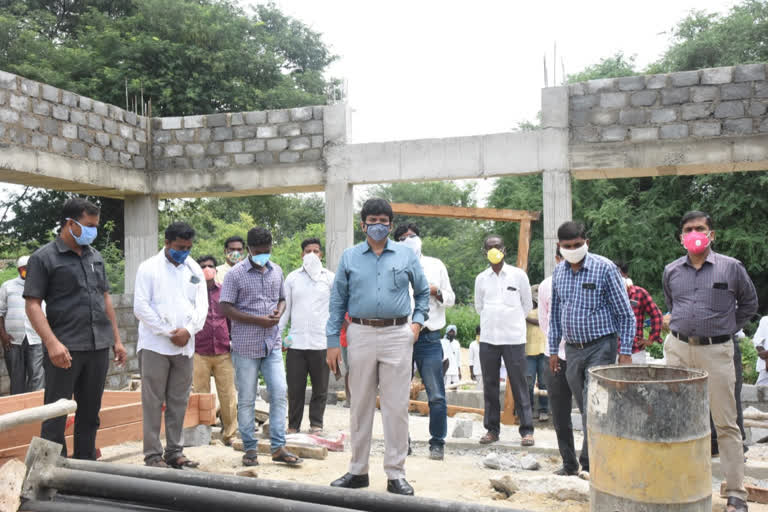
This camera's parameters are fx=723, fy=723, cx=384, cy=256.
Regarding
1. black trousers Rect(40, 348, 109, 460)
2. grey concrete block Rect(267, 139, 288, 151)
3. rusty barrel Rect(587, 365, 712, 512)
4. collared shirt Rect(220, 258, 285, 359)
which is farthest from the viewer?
grey concrete block Rect(267, 139, 288, 151)

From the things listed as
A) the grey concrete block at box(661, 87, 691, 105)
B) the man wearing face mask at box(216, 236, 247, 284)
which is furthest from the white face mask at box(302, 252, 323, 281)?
the grey concrete block at box(661, 87, 691, 105)

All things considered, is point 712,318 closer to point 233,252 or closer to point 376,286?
point 376,286

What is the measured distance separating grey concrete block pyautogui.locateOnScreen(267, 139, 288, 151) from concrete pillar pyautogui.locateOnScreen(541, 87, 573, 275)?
12.2 ft

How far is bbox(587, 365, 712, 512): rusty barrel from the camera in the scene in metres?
3.19

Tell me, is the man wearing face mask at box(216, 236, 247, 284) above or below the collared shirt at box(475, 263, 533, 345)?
above

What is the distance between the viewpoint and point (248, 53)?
23.7 m

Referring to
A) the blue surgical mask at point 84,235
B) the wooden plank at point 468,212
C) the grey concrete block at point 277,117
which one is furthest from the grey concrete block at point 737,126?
the blue surgical mask at point 84,235

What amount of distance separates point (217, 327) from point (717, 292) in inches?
169

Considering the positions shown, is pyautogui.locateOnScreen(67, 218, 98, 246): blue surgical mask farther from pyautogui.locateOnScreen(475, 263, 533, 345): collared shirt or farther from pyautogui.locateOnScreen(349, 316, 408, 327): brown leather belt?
pyautogui.locateOnScreen(475, 263, 533, 345): collared shirt

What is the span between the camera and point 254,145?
1062 centimetres

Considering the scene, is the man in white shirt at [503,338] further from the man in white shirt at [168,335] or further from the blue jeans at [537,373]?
the man in white shirt at [168,335]

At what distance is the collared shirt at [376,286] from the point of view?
483cm

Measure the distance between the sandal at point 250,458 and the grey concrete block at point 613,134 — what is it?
5800 mm

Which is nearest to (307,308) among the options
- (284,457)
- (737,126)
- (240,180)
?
(284,457)
